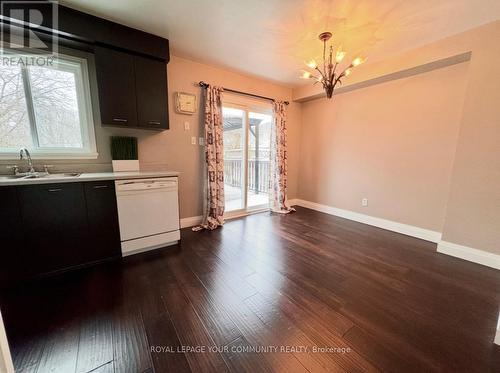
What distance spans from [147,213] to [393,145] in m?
3.71

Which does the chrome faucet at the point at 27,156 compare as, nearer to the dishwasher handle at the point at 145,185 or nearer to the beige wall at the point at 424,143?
the dishwasher handle at the point at 145,185

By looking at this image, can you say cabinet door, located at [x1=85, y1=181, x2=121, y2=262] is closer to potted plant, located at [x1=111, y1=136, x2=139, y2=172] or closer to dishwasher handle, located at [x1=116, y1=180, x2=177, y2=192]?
dishwasher handle, located at [x1=116, y1=180, x2=177, y2=192]

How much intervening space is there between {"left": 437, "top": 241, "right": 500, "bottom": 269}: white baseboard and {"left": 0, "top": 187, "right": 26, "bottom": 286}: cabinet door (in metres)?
4.56

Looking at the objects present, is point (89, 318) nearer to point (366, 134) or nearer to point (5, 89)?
point (5, 89)

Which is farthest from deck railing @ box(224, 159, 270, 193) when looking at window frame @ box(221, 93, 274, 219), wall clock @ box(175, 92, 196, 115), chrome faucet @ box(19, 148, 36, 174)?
chrome faucet @ box(19, 148, 36, 174)

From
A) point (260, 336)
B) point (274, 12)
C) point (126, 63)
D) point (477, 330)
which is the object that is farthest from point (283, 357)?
point (126, 63)

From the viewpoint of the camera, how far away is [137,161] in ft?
8.73

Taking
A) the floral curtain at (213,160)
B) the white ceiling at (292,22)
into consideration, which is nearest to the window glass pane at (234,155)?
the floral curtain at (213,160)

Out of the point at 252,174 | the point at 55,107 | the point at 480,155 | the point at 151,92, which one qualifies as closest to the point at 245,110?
the point at 252,174

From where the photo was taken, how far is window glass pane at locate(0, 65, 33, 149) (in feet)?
6.68

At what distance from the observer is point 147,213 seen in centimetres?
238

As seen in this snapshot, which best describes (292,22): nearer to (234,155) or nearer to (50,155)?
(234,155)

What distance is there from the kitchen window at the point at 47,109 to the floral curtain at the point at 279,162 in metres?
2.96

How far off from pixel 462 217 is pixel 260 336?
2.75m
